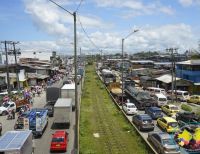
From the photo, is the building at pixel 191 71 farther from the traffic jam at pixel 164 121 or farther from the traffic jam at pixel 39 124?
the traffic jam at pixel 39 124

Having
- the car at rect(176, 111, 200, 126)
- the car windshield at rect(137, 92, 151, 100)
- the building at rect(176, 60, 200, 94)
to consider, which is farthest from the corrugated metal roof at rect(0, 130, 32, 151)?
the building at rect(176, 60, 200, 94)

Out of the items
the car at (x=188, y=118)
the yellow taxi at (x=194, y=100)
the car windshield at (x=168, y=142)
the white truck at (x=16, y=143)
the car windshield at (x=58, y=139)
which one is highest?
the white truck at (x=16, y=143)

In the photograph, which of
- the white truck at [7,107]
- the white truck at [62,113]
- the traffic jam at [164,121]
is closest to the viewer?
the traffic jam at [164,121]

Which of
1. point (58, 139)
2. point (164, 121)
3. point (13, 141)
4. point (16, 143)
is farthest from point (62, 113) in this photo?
point (16, 143)

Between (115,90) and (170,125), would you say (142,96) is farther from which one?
(170,125)

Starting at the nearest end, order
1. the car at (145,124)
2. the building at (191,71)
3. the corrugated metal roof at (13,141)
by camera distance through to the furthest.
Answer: the corrugated metal roof at (13,141)
the car at (145,124)
the building at (191,71)

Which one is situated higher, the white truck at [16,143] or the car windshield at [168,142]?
the white truck at [16,143]

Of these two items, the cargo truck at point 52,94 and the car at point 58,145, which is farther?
the cargo truck at point 52,94

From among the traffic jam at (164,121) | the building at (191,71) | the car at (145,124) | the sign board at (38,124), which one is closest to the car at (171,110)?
the traffic jam at (164,121)

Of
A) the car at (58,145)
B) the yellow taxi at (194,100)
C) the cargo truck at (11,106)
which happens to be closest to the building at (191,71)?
the yellow taxi at (194,100)
